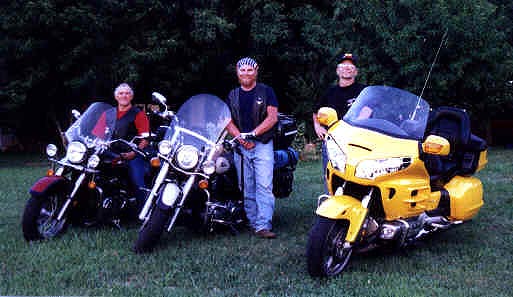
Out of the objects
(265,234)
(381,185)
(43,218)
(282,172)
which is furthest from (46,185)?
(381,185)

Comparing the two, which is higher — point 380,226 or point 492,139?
point 380,226

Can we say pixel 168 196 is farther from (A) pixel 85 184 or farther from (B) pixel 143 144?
(A) pixel 85 184

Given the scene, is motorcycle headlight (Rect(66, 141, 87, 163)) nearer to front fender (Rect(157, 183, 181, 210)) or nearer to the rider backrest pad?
front fender (Rect(157, 183, 181, 210))

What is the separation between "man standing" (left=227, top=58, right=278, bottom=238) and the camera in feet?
18.2

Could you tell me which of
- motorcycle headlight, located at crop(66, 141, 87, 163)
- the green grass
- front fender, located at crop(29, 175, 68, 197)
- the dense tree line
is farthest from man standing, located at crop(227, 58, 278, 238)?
the dense tree line

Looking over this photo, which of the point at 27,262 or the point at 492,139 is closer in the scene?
the point at 27,262

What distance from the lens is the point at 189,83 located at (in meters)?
19.2

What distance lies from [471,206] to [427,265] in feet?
2.73

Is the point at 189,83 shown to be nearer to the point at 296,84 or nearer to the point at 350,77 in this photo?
the point at 296,84

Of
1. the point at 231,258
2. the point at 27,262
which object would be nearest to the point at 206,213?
the point at 231,258

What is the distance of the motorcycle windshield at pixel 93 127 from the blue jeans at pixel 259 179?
1359mm

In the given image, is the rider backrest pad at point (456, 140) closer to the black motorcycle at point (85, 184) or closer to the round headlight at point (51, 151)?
the black motorcycle at point (85, 184)

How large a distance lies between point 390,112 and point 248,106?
5.13ft

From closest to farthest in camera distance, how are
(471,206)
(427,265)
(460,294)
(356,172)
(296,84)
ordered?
1. (460,294)
2. (356,172)
3. (427,265)
4. (471,206)
5. (296,84)
